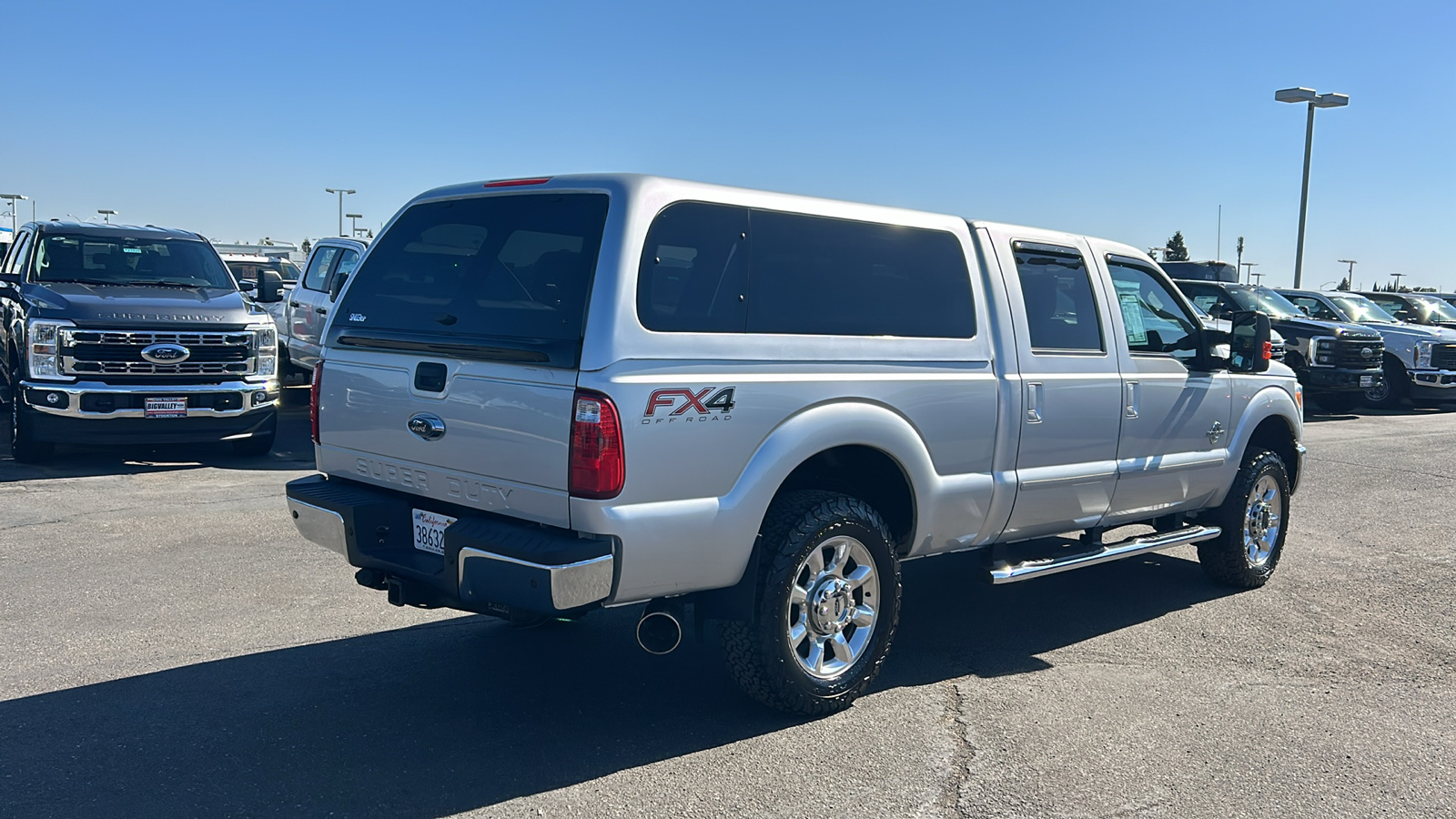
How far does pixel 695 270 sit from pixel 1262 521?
4506 millimetres

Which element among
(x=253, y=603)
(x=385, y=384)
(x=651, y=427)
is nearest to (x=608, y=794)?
(x=651, y=427)

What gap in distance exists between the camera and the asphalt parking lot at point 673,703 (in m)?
3.95

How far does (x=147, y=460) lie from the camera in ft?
35.0

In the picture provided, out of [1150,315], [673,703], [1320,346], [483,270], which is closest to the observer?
[483,270]

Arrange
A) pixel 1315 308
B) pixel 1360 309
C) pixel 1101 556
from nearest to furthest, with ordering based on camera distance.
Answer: pixel 1101 556 → pixel 1315 308 → pixel 1360 309

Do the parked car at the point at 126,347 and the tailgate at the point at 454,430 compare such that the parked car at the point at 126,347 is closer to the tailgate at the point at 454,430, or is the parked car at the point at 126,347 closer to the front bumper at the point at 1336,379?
the tailgate at the point at 454,430

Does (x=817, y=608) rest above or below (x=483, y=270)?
below

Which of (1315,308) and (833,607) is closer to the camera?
(833,607)

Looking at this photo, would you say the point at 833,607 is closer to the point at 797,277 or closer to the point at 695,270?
the point at 797,277

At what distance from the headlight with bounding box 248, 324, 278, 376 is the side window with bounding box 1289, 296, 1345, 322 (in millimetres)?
16649

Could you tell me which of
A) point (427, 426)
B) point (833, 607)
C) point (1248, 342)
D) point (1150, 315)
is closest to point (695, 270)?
point (427, 426)

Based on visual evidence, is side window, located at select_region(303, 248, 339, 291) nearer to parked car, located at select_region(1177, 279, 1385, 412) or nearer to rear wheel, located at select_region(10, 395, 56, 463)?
rear wheel, located at select_region(10, 395, 56, 463)

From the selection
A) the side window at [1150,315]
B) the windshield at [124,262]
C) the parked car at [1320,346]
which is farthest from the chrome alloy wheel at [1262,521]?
the parked car at [1320,346]

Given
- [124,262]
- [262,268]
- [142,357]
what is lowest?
[142,357]
